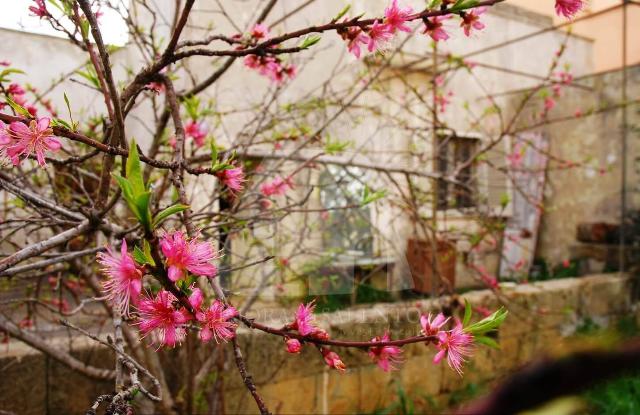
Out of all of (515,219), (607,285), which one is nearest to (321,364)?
(607,285)

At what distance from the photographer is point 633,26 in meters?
5.84

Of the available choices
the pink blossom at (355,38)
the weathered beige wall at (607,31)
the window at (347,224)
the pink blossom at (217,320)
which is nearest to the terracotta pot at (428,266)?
the window at (347,224)

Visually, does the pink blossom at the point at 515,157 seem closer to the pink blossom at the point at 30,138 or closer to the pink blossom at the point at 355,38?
the pink blossom at the point at 355,38

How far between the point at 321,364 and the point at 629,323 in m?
3.45

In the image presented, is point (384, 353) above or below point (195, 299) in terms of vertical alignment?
below

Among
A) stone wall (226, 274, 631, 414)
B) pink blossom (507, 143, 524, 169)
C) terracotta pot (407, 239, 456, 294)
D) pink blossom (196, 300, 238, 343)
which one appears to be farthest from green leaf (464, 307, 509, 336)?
pink blossom (507, 143, 524, 169)

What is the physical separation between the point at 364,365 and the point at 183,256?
2.88 metres

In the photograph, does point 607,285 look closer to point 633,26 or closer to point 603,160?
point 603,160

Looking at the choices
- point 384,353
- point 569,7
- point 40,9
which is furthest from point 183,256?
point 40,9

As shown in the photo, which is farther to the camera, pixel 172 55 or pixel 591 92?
pixel 591 92

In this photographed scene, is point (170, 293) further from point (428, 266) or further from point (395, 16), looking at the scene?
point (428, 266)

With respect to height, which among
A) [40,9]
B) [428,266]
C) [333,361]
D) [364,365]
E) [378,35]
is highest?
[40,9]

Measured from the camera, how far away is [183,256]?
0.71m

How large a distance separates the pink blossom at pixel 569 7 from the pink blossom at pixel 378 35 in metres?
0.39
